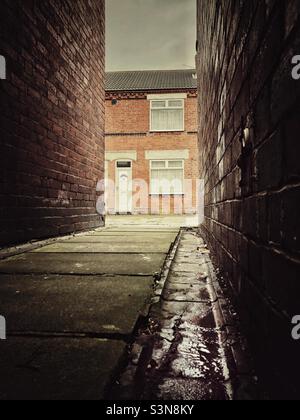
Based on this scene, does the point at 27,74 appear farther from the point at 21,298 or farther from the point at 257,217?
the point at 257,217

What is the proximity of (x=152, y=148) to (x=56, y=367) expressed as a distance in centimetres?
1326

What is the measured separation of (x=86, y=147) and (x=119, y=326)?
4.14 meters

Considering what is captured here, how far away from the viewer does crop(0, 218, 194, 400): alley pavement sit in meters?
0.69

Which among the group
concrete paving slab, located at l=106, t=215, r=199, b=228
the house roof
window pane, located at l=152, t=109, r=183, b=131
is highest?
the house roof

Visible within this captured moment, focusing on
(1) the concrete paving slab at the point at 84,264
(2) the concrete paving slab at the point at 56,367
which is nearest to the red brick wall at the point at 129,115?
(1) the concrete paving slab at the point at 84,264

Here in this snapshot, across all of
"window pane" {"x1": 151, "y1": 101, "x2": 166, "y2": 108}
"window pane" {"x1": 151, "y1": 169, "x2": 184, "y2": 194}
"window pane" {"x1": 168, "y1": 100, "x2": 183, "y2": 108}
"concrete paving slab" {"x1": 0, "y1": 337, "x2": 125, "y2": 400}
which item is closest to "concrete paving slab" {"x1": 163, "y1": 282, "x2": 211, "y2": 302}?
"concrete paving slab" {"x1": 0, "y1": 337, "x2": 125, "y2": 400}

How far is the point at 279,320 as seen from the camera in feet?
Answer: 2.16

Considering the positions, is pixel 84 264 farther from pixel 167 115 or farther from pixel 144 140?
pixel 167 115

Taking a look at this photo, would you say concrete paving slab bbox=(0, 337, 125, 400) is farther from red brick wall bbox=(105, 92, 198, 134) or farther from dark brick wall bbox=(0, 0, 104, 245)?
red brick wall bbox=(105, 92, 198, 134)

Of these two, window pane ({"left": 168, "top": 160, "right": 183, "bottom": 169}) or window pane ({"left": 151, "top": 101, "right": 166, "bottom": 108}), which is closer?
window pane ({"left": 168, "top": 160, "right": 183, "bottom": 169})

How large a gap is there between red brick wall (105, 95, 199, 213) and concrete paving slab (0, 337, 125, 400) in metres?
12.4

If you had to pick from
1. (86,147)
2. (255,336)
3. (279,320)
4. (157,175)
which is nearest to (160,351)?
(255,336)

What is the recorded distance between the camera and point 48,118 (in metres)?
3.52

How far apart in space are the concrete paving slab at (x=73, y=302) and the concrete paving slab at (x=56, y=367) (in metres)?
0.10
